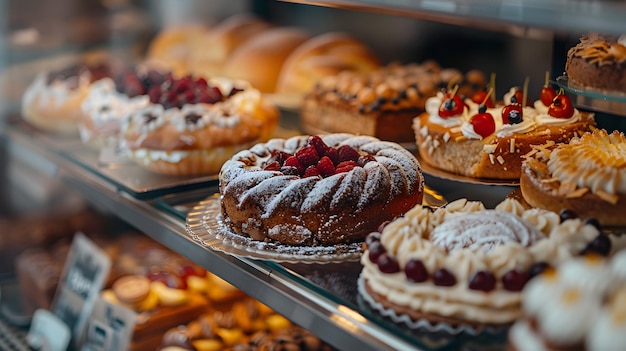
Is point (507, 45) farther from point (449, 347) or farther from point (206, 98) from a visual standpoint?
point (449, 347)

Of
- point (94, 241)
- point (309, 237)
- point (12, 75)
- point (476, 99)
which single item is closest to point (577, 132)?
point (476, 99)

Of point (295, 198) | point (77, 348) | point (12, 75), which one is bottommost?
point (77, 348)

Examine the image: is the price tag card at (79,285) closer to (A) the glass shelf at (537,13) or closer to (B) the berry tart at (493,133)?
(B) the berry tart at (493,133)

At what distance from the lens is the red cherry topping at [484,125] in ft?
6.63

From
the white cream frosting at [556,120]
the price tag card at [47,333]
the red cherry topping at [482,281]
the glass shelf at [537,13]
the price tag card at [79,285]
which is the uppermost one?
the glass shelf at [537,13]

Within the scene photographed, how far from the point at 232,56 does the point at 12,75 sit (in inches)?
38.0

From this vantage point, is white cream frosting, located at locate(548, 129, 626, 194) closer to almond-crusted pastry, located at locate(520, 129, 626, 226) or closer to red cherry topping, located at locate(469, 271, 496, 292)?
almond-crusted pastry, located at locate(520, 129, 626, 226)

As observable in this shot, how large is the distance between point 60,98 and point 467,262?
2.06 m

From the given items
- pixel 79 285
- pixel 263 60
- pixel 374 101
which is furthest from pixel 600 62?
pixel 263 60

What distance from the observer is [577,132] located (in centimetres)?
192

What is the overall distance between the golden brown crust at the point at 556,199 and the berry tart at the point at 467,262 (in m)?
0.06

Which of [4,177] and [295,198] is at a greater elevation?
[295,198]

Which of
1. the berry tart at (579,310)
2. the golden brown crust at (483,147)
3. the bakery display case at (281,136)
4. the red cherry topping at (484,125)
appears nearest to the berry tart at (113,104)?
the bakery display case at (281,136)

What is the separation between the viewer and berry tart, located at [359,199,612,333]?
4.28ft
